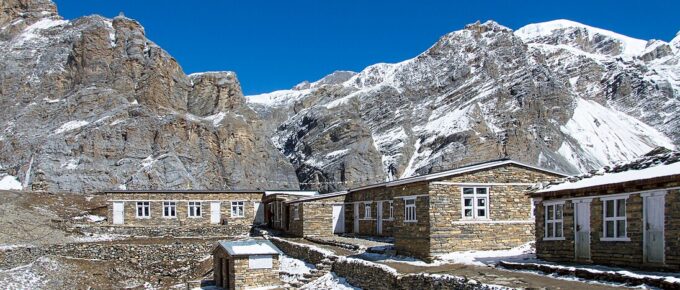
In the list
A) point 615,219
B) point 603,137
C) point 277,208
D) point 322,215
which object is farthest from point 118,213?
point 603,137

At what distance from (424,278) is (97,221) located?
4069 centimetres

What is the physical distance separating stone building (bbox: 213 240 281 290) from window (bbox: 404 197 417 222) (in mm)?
6394

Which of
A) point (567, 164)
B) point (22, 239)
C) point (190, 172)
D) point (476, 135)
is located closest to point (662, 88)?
point (567, 164)

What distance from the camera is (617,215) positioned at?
19594 mm

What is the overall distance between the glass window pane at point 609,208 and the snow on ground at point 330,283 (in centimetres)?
996

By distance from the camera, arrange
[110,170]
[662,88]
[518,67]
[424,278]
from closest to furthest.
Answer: [424,278] < [110,170] < [518,67] < [662,88]

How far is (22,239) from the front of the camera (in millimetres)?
44250

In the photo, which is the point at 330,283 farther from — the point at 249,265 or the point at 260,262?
the point at 249,265

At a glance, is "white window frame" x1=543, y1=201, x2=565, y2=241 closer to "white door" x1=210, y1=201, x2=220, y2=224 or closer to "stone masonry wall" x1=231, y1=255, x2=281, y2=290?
"stone masonry wall" x1=231, y1=255, x2=281, y2=290

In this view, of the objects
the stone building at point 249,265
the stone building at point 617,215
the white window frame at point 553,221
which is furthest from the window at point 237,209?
the white window frame at point 553,221

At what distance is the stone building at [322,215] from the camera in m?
43.3

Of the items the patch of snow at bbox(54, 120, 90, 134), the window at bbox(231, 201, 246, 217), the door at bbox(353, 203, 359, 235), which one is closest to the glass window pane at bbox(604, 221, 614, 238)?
the door at bbox(353, 203, 359, 235)

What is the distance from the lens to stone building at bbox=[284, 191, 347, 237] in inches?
1706

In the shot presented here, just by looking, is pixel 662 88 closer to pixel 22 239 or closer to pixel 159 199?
pixel 159 199
